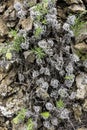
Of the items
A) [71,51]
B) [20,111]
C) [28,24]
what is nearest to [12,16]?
[28,24]

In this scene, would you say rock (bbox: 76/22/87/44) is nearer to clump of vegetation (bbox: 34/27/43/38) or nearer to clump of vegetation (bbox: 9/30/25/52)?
clump of vegetation (bbox: 34/27/43/38)

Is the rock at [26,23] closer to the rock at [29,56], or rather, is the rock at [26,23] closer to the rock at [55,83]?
the rock at [29,56]

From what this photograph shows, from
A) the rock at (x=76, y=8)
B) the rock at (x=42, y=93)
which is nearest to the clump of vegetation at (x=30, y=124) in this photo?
the rock at (x=42, y=93)

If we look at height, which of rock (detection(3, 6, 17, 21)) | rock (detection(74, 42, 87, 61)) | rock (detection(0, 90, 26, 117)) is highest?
rock (detection(3, 6, 17, 21))

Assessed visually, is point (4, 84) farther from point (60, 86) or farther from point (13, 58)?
point (60, 86)

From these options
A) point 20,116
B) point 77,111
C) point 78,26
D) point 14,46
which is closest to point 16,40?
point 14,46

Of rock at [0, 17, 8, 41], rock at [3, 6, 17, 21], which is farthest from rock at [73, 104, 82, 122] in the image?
rock at [3, 6, 17, 21]

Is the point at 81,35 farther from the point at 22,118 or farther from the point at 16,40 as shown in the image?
the point at 22,118
